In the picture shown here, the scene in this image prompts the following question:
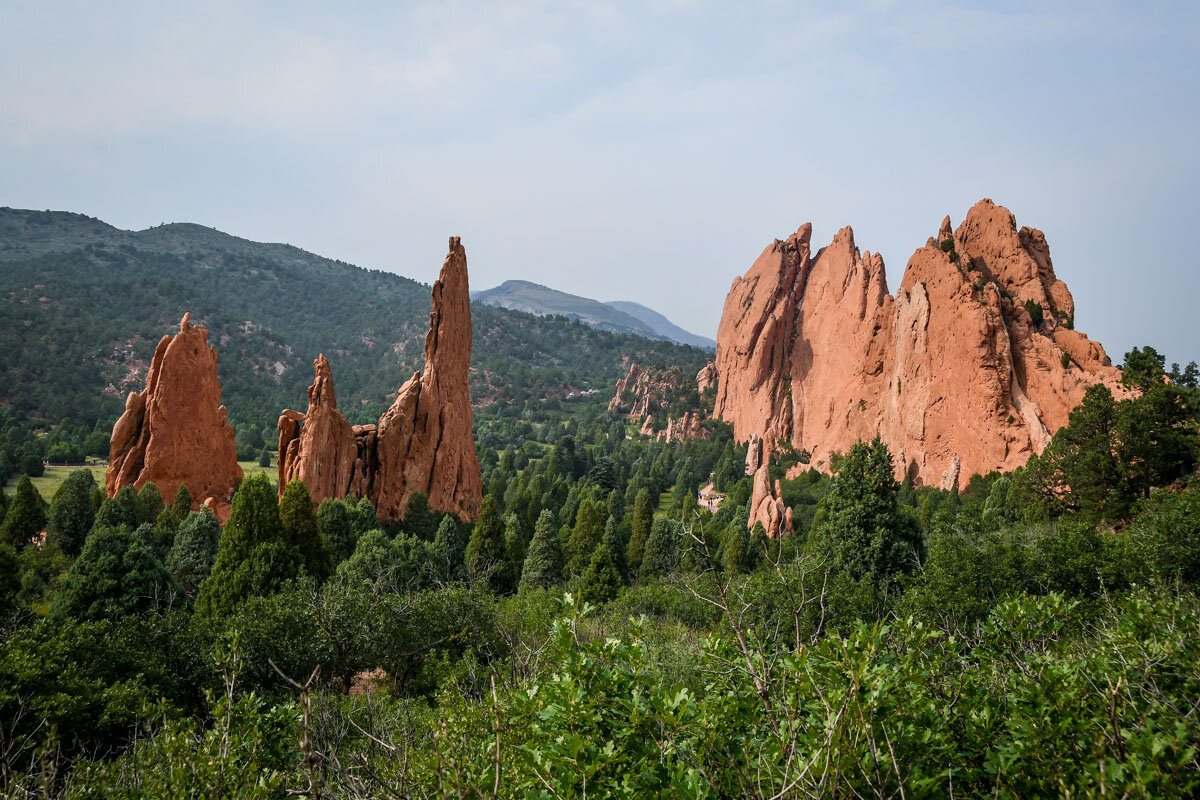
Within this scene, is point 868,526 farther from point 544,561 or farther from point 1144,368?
point 1144,368

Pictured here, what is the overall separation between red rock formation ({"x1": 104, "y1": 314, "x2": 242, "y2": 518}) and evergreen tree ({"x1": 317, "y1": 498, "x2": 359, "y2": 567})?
9.91 metres

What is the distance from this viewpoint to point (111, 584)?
1917 cm

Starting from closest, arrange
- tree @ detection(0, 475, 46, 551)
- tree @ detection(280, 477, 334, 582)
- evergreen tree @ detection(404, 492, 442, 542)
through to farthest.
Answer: tree @ detection(280, 477, 334, 582) < tree @ detection(0, 475, 46, 551) < evergreen tree @ detection(404, 492, 442, 542)

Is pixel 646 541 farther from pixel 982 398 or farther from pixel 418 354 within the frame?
pixel 418 354

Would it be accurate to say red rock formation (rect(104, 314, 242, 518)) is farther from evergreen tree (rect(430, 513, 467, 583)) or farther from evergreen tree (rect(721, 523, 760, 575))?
evergreen tree (rect(721, 523, 760, 575))

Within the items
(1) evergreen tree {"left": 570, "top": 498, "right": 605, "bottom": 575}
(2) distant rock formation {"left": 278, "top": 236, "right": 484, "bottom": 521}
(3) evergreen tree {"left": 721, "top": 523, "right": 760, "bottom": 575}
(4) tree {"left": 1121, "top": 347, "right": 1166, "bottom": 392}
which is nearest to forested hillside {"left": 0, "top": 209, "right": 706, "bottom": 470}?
(2) distant rock formation {"left": 278, "top": 236, "right": 484, "bottom": 521}

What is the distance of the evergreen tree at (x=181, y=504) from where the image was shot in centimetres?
3338

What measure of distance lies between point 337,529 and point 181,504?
1060 cm

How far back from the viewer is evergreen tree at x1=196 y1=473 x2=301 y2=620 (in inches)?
774

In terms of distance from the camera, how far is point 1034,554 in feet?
62.6

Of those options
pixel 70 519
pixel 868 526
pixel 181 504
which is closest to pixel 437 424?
pixel 181 504

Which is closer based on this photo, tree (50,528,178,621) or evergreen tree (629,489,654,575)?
tree (50,528,178,621)

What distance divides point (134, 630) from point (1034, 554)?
79.4ft

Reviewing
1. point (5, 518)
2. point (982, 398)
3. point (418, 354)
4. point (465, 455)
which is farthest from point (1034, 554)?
point (418, 354)
